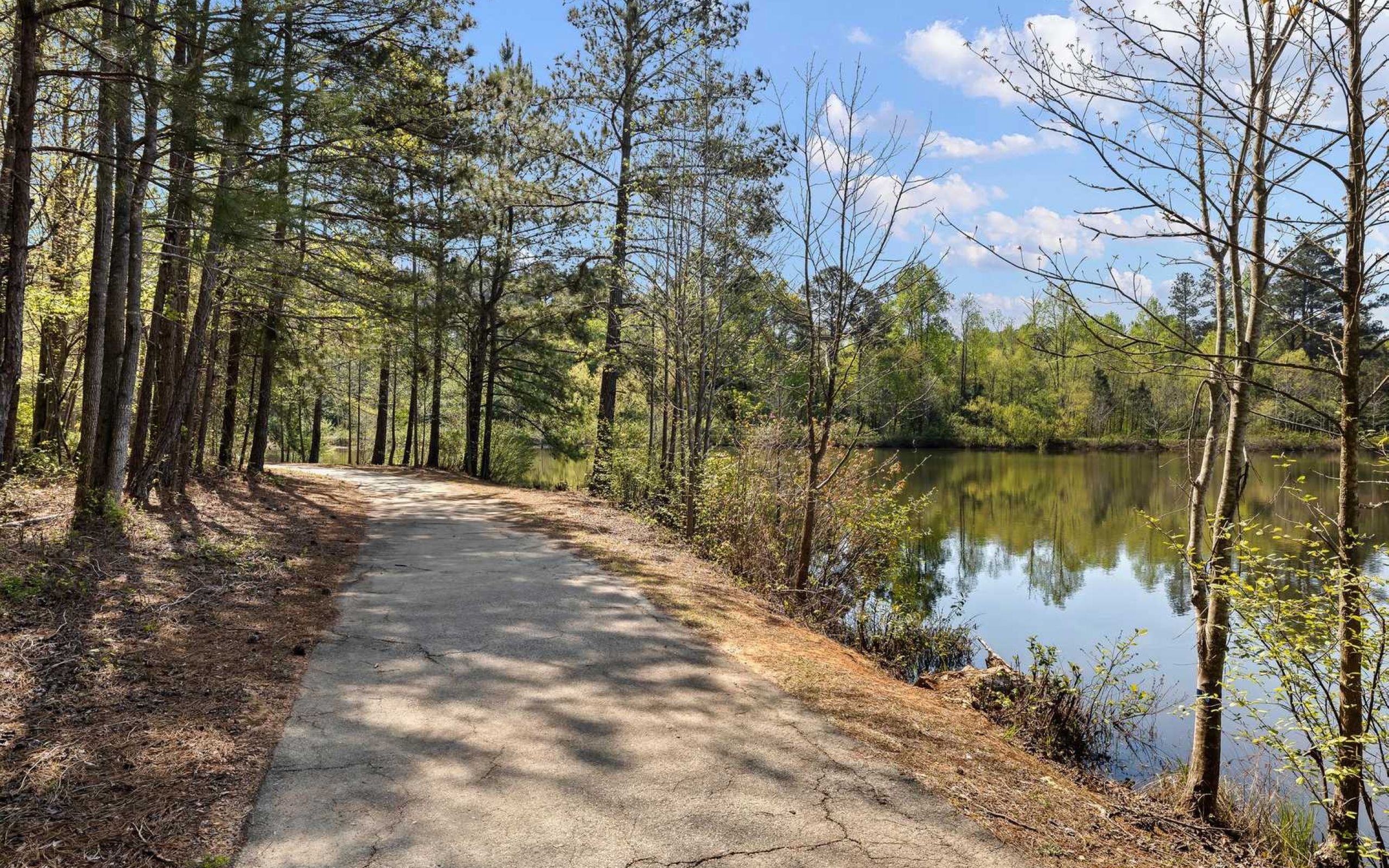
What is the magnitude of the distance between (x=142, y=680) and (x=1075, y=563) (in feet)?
49.7

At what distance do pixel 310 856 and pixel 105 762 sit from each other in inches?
47.3

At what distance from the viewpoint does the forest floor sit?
276 cm

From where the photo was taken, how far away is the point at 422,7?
8.62 m

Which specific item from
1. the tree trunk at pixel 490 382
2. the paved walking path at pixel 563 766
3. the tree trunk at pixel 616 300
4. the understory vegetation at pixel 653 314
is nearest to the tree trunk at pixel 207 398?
the understory vegetation at pixel 653 314

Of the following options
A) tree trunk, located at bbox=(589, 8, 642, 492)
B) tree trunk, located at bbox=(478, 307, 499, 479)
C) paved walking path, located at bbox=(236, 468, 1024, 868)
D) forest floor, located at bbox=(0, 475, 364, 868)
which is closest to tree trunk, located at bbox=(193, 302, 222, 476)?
forest floor, located at bbox=(0, 475, 364, 868)

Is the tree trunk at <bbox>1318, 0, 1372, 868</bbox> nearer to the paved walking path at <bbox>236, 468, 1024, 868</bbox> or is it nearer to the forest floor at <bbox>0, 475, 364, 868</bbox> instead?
the paved walking path at <bbox>236, 468, 1024, 868</bbox>

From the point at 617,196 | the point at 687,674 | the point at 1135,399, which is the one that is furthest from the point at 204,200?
the point at 1135,399

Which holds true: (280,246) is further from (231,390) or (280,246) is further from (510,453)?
(510,453)

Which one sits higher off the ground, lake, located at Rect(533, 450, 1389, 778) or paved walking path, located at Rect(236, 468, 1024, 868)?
paved walking path, located at Rect(236, 468, 1024, 868)

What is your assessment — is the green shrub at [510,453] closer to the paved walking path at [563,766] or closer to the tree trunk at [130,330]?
the tree trunk at [130,330]

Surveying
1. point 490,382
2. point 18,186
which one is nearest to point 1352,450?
point 18,186

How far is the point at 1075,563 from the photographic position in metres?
15.0

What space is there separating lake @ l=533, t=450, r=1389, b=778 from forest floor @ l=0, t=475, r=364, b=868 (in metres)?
4.66

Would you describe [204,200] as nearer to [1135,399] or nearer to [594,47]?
[594,47]
